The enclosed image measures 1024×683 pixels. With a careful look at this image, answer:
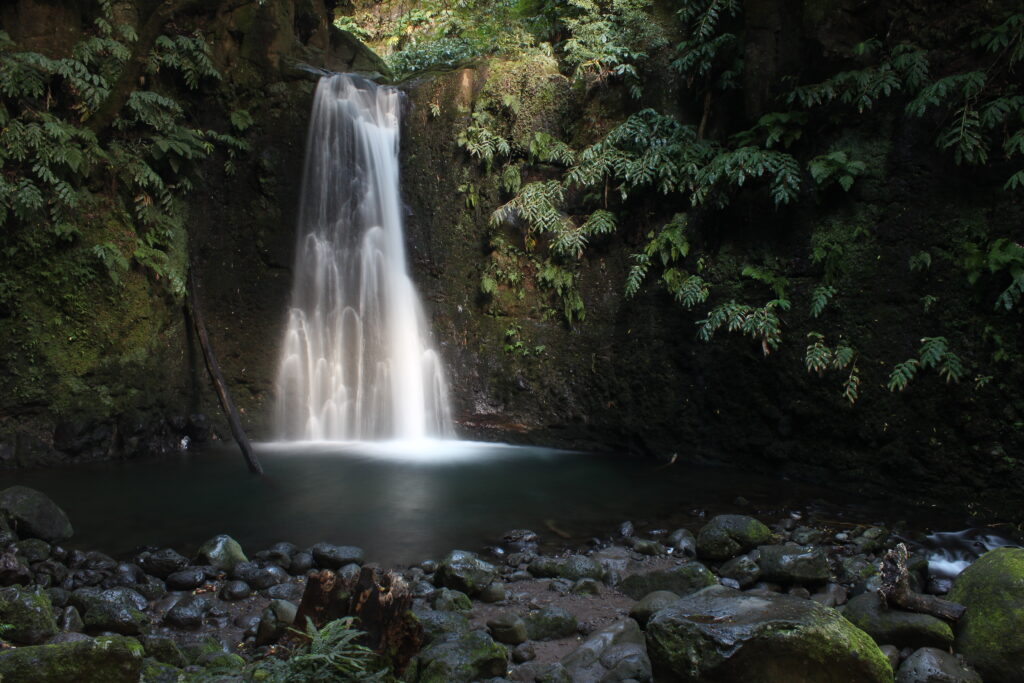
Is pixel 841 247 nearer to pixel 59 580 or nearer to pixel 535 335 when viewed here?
pixel 535 335

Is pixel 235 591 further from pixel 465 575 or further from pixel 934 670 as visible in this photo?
pixel 934 670

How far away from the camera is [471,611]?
3.96m

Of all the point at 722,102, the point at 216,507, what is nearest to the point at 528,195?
the point at 722,102

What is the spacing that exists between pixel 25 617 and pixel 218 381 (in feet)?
18.3

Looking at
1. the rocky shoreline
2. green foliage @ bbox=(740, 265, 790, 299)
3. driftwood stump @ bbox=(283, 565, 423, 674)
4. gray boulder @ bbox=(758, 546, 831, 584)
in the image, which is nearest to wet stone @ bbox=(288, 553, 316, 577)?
the rocky shoreline

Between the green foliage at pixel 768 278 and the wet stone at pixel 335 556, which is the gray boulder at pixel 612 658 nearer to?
the wet stone at pixel 335 556

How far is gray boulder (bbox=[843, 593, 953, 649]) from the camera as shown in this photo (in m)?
3.18

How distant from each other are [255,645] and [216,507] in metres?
3.02

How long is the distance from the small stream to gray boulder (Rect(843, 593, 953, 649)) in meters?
2.17

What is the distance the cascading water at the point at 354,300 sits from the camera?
31.0 ft

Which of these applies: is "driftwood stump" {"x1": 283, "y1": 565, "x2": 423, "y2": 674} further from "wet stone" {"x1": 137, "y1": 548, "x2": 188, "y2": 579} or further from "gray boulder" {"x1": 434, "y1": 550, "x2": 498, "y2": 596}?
"wet stone" {"x1": 137, "y1": 548, "x2": 188, "y2": 579}

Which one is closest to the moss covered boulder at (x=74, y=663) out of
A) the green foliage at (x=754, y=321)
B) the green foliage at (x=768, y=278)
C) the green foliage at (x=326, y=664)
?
the green foliage at (x=326, y=664)

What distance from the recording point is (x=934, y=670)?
116 inches

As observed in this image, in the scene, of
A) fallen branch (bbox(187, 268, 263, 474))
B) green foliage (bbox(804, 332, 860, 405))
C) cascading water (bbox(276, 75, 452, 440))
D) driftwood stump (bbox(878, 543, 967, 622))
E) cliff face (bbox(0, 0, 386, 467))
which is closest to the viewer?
driftwood stump (bbox(878, 543, 967, 622))
